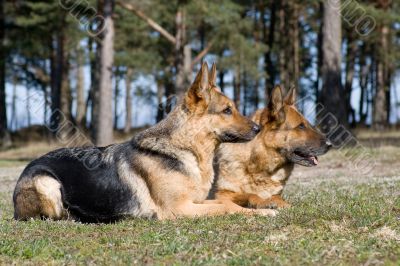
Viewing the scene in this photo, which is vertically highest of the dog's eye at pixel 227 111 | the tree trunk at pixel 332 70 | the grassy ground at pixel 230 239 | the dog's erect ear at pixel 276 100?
the tree trunk at pixel 332 70

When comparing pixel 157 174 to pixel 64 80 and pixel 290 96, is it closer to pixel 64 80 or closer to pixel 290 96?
pixel 290 96

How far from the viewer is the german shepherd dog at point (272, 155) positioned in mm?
9023

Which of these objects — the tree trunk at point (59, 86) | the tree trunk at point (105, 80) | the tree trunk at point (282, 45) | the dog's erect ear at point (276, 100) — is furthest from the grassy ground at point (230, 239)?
the tree trunk at point (282, 45)

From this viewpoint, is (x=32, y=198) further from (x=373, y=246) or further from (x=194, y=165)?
(x=373, y=246)

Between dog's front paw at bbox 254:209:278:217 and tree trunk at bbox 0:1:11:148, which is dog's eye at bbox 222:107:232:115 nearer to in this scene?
dog's front paw at bbox 254:209:278:217

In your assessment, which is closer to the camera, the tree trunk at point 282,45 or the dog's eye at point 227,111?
the dog's eye at point 227,111

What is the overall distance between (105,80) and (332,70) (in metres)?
10.1

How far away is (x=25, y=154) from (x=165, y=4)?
1223 centimetres

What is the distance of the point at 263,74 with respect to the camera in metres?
41.9

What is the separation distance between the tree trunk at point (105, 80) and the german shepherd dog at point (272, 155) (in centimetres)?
1722

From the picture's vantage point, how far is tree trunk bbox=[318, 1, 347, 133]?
2400cm

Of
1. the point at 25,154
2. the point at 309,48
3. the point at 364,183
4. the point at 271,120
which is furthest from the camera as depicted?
the point at 309,48

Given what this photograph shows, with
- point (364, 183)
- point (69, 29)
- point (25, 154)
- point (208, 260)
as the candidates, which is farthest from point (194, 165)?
point (69, 29)

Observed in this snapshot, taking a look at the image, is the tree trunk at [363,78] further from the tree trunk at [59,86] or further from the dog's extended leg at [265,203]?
the dog's extended leg at [265,203]
